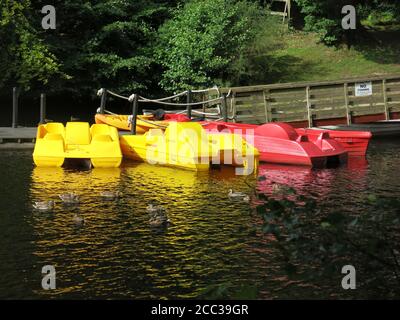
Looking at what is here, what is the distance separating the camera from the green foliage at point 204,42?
40.1 meters

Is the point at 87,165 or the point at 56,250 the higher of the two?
the point at 87,165

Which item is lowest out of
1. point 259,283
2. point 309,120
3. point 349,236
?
point 259,283

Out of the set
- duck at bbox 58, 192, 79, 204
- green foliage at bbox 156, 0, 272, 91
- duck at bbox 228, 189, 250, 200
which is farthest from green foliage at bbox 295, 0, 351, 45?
duck at bbox 58, 192, 79, 204

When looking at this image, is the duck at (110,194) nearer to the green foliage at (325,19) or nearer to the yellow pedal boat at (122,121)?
the yellow pedal boat at (122,121)

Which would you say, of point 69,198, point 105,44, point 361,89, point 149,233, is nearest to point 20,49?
point 105,44

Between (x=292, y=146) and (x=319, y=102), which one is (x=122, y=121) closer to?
(x=319, y=102)

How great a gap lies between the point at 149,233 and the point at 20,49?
953 inches

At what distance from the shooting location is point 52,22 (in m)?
39.5

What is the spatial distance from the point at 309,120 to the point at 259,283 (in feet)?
72.2

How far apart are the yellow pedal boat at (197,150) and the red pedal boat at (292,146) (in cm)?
124

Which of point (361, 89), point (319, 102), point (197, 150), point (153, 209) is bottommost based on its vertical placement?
point (153, 209)

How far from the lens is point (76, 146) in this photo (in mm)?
25812
